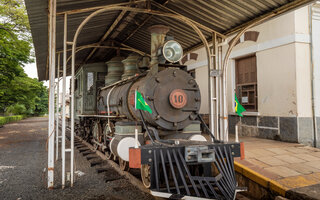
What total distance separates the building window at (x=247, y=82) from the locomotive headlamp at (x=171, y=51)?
15.3 ft

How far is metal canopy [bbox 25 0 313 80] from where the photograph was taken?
4652 mm

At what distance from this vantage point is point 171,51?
4.89m

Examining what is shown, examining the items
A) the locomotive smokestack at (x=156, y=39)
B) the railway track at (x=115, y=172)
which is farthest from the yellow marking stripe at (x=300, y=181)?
the locomotive smokestack at (x=156, y=39)

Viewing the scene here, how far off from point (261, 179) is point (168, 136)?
6.14 feet

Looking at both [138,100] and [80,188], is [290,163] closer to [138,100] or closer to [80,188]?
[138,100]

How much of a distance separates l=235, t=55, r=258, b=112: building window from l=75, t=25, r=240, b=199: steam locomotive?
425 cm

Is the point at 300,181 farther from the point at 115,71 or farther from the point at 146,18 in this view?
the point at 115,71

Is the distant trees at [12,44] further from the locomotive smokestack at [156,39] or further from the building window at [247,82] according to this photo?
the building window at [247,82]

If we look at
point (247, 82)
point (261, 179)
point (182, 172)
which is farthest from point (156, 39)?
point (247, 82)

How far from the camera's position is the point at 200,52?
11211mm

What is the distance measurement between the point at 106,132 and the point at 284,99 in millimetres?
5487

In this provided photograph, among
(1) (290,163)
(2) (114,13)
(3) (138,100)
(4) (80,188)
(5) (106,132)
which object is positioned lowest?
(4) (80,188)

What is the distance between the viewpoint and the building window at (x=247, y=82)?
27.9ft

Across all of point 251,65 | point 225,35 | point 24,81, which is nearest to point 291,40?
point 251,65
